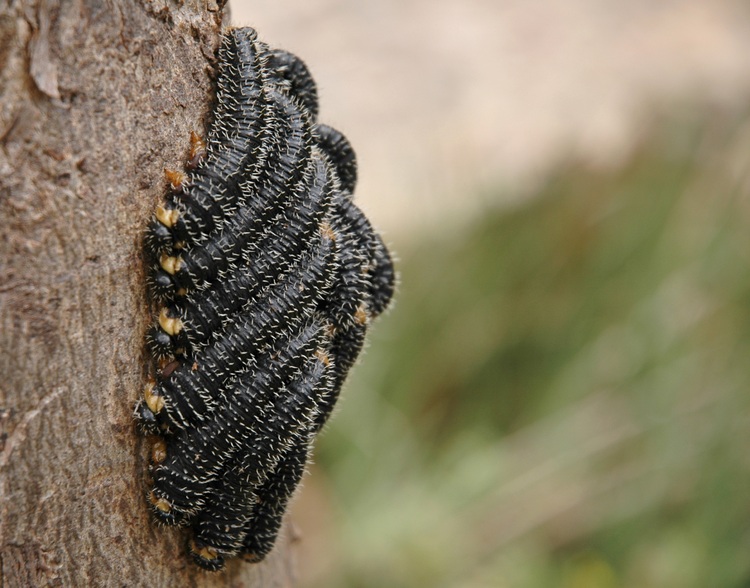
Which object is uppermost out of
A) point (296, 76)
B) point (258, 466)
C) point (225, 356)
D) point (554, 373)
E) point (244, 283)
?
point (296, 76)

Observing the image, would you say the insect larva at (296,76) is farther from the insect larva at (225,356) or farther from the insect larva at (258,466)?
the insect larva at (258,466)

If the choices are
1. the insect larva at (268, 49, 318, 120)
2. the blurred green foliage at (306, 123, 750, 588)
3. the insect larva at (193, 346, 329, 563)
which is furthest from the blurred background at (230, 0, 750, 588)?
the insect larva at (268, 49, 318, 120)

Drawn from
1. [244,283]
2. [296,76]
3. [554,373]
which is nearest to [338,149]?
[296,76]

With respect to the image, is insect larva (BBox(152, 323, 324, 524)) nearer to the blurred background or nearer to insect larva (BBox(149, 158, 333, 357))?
insect larva (BBox(149, 158, 333, 357))

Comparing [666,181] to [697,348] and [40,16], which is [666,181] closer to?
[697,348]

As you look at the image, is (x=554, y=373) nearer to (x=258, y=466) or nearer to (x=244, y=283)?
(x=258, y=466)

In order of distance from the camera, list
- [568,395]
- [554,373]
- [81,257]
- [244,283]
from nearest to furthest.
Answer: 1. [81,257]
2. [244,283]
3. [568,395]
4. [554,373]
